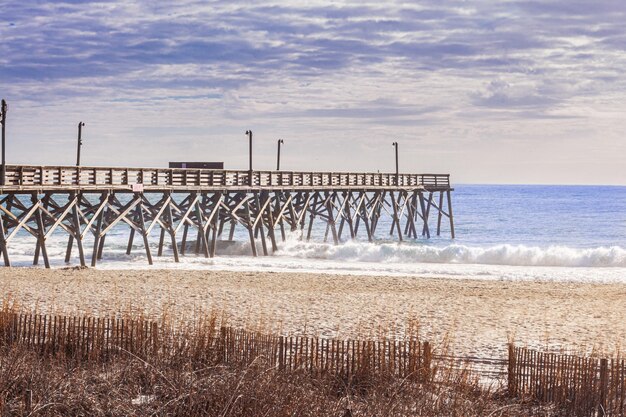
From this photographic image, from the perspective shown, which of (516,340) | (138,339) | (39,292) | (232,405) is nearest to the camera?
(232,405)

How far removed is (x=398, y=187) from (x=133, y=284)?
31.3 meters

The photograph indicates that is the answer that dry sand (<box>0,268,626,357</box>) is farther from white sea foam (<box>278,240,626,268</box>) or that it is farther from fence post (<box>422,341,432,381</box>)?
white sea foam (<box>278,240,626,268</box>)

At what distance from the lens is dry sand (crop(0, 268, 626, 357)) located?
15594 mm

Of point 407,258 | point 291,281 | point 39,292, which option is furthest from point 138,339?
point 407,258

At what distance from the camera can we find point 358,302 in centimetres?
1988

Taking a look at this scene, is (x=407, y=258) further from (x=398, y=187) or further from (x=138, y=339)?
(x=138, y=339)

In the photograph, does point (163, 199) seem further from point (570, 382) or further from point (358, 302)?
point (570, 382)

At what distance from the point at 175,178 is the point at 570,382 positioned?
83.4 ft

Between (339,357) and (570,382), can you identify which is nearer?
(570,382)

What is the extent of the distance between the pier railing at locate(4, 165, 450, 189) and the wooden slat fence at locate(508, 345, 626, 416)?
19774 millimetres

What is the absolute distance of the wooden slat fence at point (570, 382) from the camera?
10.2m

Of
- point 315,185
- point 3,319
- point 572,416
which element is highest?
point 315,185

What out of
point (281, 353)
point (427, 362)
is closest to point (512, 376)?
point (427, 362)

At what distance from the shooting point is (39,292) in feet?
64.5
